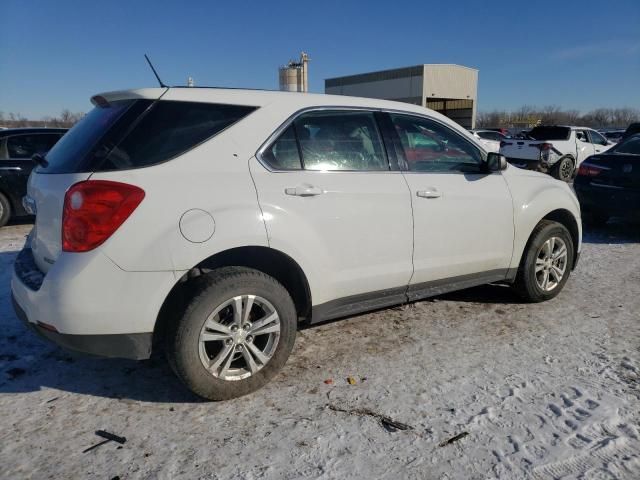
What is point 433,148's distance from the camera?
3.79 meters

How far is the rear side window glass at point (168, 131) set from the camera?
8.50 ft

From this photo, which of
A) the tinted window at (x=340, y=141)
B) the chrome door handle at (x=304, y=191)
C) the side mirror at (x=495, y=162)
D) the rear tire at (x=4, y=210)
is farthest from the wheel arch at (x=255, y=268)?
the rear tire at (x=4, y=210)

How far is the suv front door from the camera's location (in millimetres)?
3541

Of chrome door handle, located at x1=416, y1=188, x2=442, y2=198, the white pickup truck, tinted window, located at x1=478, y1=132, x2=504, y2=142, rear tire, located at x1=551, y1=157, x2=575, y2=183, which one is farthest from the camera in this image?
tinted window, located at x1=478, y1=132, x2=504, y2=142

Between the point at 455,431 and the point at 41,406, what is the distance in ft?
Result: 7.70

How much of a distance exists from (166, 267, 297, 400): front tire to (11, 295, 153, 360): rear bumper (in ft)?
0.45

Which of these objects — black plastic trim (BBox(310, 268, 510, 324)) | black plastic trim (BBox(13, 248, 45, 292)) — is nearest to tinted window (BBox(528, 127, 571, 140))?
black plastic trim (BBox(310, 268, 510, 324))

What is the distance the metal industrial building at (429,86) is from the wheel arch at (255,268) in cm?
4718

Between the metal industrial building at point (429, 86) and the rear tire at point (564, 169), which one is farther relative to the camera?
the metal industrial building at point (429, 86)

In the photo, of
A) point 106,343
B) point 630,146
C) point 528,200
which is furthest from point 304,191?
point 630,146

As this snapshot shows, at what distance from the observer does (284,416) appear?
273cm

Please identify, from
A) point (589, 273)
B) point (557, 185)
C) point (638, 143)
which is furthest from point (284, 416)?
point (638, 143)

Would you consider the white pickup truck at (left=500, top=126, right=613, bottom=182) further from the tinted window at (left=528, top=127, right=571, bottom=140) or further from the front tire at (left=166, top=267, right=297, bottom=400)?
the front tire at (left=166, top=267, right=297, bottom=400)

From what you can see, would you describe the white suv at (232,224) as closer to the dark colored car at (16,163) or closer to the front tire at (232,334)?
the front tire at (232,334)
